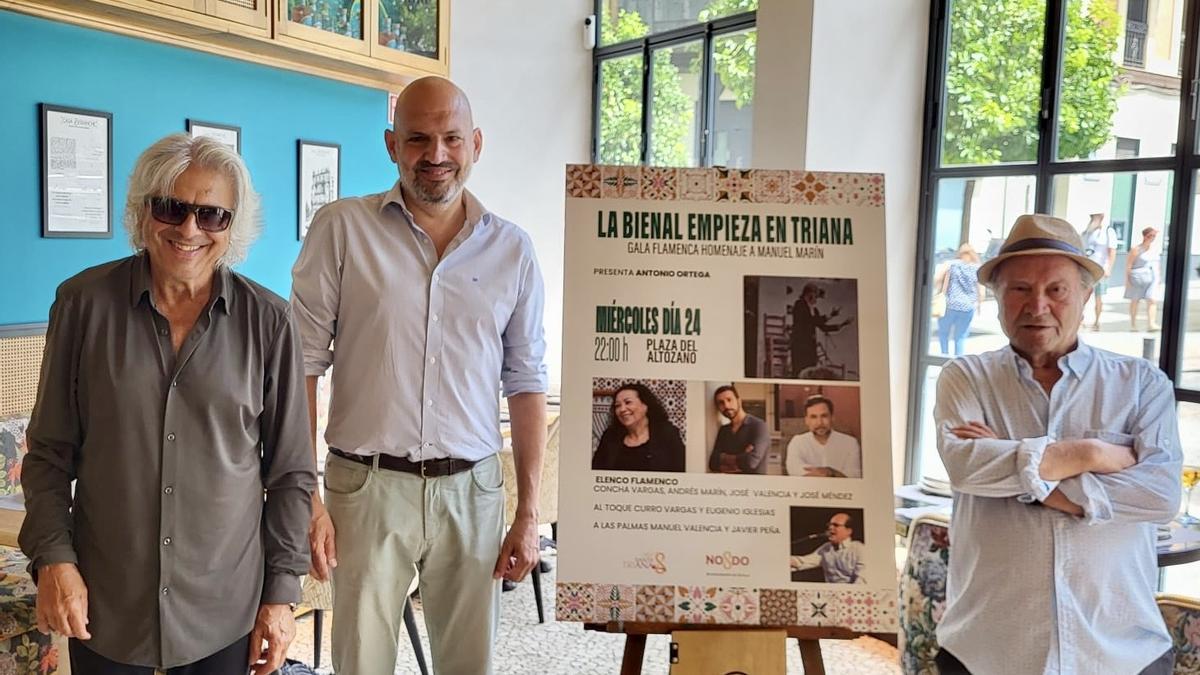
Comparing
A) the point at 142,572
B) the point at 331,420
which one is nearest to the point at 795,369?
the point at 331,420

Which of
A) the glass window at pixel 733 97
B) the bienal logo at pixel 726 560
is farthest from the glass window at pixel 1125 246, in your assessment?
the bienal logo at pixel 726 560

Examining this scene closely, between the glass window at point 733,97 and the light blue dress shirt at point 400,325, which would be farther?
the glass window at point 733,97

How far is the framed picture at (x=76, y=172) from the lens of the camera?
3576mm

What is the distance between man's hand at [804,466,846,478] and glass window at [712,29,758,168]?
12.0 feet

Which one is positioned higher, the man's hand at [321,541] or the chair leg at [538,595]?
the man's hand at [321,541]

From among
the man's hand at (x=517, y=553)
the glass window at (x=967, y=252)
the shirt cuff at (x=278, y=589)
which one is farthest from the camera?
the glass window at (x=967, y=252)

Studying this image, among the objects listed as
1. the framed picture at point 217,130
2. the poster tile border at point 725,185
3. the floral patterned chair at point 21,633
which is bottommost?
the floral patterned chair at point 21,633

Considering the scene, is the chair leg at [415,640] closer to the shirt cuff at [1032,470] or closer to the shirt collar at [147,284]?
the shirt collar at [147,284]

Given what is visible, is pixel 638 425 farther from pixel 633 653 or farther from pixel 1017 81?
pixel 1017 81

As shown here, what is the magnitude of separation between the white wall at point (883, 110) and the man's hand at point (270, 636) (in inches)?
112

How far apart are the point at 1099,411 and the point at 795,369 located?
595 millimetres

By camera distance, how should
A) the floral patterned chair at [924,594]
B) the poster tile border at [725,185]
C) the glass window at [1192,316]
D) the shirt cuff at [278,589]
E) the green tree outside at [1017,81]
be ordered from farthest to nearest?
the green tree outside at [1017,81] → the glass window at [1192,316] → the floral patterned chair at [924,594] → the poster tile border at [725,185] → the shirt cuff at [278,589]

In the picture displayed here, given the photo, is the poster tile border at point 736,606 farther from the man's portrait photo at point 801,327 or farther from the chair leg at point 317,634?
the chair leg at point 317,634

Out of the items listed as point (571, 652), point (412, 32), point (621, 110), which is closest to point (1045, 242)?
point (571, 652)
